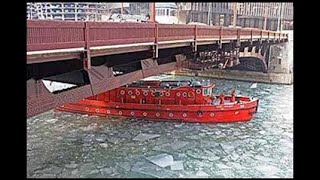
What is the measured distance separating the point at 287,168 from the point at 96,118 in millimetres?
11155

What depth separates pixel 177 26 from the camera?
12891 millimetres

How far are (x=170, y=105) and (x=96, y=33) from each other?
1142cm

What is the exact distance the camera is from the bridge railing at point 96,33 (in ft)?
22.3

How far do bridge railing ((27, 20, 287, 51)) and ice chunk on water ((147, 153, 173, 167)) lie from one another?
4.46 m

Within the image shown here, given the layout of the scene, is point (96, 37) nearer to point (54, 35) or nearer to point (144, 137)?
point (54, 35)

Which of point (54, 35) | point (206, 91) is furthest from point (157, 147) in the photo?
point (54, 35)

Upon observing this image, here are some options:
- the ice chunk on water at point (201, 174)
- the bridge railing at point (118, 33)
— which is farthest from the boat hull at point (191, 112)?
the bridge railing at point (118, 33)

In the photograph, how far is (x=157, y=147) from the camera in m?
14.7

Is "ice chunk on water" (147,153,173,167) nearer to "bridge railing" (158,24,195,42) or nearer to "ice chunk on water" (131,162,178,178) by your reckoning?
"ice chunk on water" (131,162,178,178)

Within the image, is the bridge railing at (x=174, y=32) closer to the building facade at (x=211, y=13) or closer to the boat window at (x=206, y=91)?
the boat window at (x=206, y=91)

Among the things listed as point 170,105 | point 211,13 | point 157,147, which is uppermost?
point 211,13

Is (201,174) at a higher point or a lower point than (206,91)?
lower

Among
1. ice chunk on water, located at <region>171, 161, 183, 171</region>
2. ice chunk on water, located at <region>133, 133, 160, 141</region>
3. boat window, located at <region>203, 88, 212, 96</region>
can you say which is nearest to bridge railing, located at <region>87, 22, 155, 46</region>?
ice chunk on water, located at <region>171, 161, 183, 171</region>
